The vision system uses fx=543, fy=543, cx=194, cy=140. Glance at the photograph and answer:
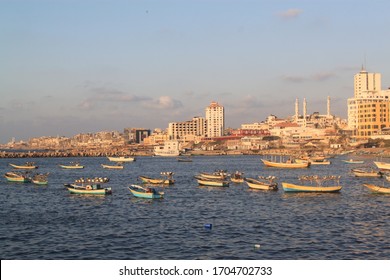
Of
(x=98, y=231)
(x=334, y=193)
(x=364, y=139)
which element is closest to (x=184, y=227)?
(x=98, y=231)

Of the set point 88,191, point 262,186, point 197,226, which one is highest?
point 262,186

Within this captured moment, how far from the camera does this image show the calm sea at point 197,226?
30.8 meters

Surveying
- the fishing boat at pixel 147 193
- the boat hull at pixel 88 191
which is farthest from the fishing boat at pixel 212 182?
the boat hull at pixel 88 191

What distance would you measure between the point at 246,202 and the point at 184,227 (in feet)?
50.3

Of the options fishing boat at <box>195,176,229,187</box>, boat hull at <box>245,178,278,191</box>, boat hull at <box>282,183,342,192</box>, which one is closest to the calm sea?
boat hull at <box>282,183,342,192</box>

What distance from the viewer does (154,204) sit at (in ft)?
171

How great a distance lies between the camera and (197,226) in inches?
1535

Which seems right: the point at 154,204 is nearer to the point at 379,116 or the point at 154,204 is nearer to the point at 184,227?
the point at 184,227

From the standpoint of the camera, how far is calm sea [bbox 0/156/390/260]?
101 feet

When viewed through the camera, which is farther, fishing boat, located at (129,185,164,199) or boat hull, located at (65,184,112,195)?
boat hull, located at (65,184,112,195)

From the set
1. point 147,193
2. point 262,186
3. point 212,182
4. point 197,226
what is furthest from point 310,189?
point 197,226

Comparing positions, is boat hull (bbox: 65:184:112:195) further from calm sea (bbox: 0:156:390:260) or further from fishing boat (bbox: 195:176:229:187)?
fishing boat (bbox: 195:176:229:187)

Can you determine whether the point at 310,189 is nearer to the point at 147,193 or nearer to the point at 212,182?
the point at 212,182

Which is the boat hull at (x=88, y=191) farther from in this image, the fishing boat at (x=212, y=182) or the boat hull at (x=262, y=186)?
the boat hull at (x=262, y=186)
